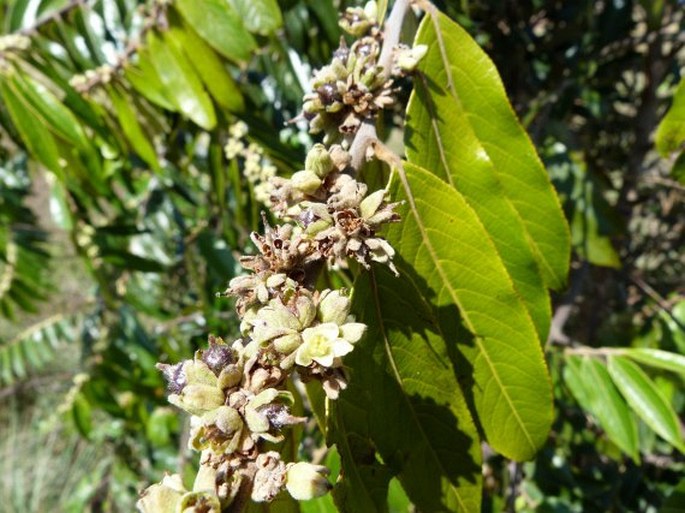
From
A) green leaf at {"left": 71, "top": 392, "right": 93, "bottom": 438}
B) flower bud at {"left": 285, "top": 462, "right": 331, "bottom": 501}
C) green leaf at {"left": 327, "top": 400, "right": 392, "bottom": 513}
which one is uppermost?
flower bud at {"left": 285, "top": 462, "right": 331, "bottom": 501}

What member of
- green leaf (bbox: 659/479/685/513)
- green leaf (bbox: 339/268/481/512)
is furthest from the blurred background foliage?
green leaf (bbox: 339/268/481/512)

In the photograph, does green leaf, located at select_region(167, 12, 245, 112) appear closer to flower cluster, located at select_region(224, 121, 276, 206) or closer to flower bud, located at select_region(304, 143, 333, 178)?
flower cluster, located at select_region(224, 121, 276, 206)

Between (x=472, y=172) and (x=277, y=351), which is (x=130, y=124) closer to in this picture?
(x=472, y=172)

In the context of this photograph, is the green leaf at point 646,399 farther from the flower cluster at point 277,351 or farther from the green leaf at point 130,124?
the green leaf at point 130,124

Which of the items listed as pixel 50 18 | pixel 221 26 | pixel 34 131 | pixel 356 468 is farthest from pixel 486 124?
pixel 50 18

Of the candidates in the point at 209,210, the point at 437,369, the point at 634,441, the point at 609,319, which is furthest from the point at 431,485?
the point at 609,319

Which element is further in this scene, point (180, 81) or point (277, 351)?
point (180, 81)

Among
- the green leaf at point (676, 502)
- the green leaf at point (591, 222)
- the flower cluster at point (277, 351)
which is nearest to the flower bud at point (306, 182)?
the flower cluster at point (277, 351)
